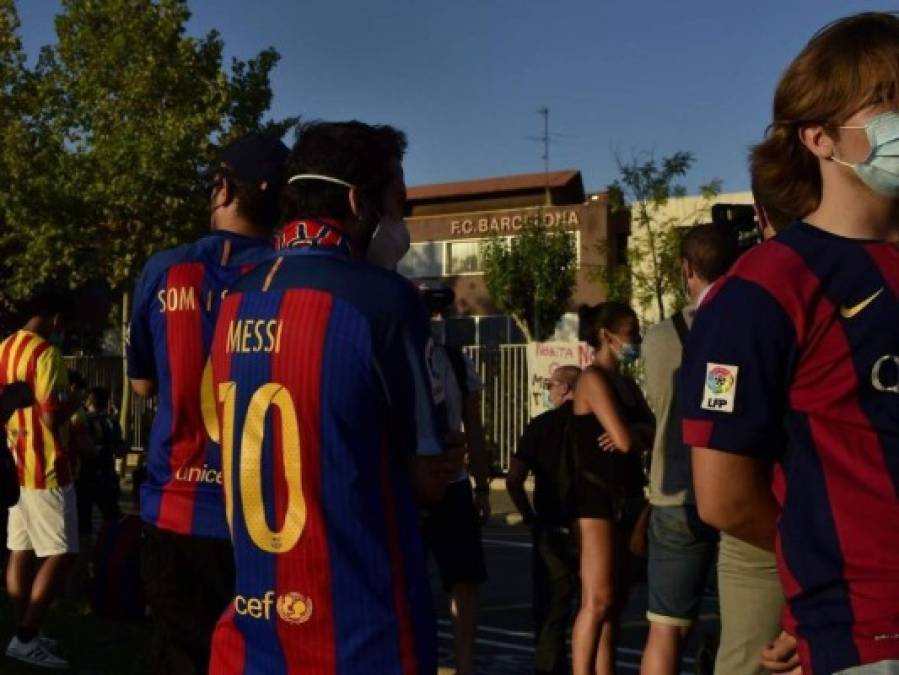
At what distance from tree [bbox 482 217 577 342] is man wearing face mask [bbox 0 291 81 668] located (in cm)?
3316

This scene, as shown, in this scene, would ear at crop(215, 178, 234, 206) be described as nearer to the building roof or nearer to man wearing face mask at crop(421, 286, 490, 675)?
man wearing face mask at crop(421, 286, 490, 675)

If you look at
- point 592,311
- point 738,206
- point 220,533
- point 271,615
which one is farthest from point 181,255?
point 592,311

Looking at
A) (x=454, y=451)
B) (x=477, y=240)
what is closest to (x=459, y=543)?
(x=454, y=451)

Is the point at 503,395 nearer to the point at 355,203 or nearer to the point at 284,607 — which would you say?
the point at 355,203

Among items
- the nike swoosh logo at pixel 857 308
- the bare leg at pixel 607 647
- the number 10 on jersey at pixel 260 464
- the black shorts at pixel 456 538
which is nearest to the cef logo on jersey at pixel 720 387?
the nike swoosh logo at pixel 857 308

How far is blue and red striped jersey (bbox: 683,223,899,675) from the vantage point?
7.39 ft

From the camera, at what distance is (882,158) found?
2.38m

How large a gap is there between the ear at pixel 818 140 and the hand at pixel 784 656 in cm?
81


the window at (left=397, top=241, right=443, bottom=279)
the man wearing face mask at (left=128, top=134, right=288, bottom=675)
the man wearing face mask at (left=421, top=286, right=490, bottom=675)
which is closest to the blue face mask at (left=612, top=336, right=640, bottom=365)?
the man wearing face mask at (left=421, top=286, right=490, bottom=675)

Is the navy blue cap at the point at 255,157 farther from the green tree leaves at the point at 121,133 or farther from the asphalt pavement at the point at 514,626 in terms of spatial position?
the green tree leaves at the point at 121,133

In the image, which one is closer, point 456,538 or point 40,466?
point 456,538

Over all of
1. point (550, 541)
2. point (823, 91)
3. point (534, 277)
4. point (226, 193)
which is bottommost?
point (550, 541)

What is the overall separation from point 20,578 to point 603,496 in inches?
141

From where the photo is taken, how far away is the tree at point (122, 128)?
2758cm
